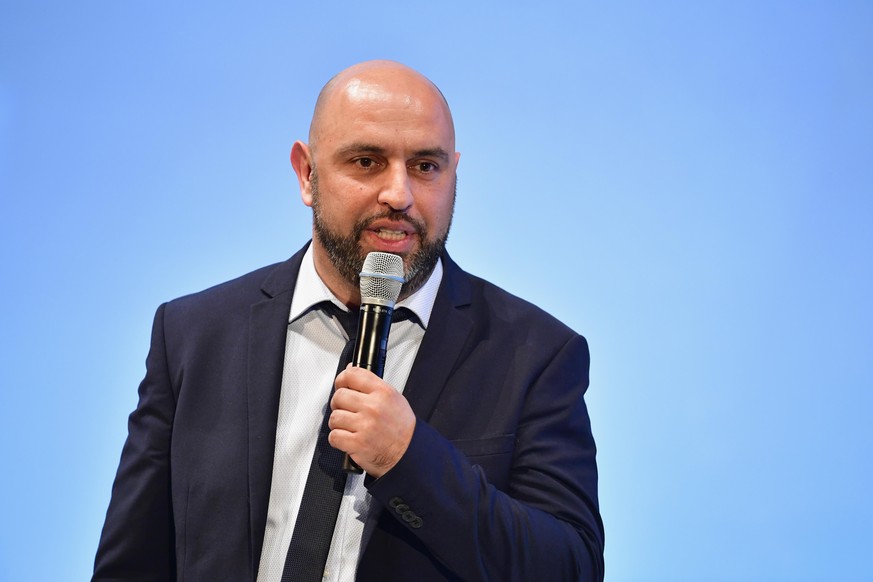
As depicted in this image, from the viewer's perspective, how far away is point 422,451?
175 centimetres

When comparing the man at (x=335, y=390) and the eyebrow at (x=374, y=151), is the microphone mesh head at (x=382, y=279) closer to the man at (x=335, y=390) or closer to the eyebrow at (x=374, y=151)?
the man at (x=335, y=390)

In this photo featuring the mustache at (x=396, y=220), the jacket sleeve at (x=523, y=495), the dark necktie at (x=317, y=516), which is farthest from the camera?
the mustache at (x=396, y=220)

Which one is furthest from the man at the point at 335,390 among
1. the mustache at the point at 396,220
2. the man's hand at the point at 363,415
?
the man's hand at the point at 363,415

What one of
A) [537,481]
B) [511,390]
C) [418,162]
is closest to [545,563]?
[537,481]

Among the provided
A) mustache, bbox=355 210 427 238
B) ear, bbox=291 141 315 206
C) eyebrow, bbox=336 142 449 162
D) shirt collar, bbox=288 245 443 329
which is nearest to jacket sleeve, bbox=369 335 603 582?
shirt collar, bbox=288 245 443 329

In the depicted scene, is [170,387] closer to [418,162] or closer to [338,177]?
[338,177]

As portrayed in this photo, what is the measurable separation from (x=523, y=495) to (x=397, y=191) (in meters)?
0.67

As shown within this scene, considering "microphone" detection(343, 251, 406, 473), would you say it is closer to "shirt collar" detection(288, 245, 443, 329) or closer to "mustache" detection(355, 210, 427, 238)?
"mustache" detection(355, 210, 427, 238)

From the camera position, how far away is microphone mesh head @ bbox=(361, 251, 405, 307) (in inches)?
69.9

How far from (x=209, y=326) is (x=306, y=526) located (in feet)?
1.83

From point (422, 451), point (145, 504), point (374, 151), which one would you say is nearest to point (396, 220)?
point (374, 151)

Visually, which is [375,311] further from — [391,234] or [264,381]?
[264,381]

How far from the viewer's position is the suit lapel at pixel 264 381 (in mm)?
1981

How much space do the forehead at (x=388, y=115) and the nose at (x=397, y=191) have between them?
65mm
